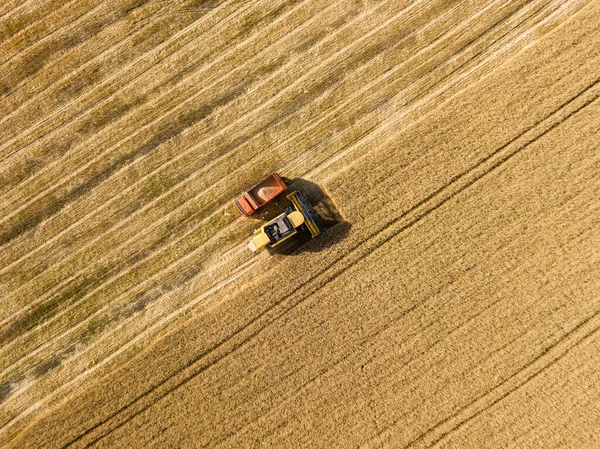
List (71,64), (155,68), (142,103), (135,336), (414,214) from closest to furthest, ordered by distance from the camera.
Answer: (414,214)
(135,336)
(142,103)
(155,68)
(71,64)

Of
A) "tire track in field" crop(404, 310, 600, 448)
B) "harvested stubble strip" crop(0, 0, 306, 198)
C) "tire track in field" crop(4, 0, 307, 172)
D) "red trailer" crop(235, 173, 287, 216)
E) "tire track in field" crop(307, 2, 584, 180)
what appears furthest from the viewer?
"tire track in field" crop(4, 0, 307, 172)

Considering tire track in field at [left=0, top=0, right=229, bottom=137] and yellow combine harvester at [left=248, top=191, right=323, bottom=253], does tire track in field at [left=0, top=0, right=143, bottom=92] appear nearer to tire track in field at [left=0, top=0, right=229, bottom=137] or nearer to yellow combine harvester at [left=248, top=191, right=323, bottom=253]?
tire track in field at [left=0, top=0, right=229, bottom=137]

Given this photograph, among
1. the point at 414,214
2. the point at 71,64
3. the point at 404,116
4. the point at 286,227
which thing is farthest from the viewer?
the point at 71,64

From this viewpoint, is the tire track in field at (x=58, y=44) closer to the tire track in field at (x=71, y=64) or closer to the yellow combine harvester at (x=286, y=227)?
the tire track in field at (x=71, y=64)

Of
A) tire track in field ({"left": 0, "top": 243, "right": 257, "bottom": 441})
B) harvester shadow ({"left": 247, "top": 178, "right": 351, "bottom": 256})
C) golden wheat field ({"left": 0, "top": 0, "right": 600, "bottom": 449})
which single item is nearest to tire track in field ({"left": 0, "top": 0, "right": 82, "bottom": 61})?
golden wheat field ({"left": 0, "top": 0, "right": 600, "bottom": 449})

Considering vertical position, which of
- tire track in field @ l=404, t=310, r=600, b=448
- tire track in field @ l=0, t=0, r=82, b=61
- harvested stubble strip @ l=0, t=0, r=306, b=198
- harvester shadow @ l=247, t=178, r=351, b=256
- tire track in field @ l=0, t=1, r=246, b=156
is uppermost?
tire track in field @ l=0, t=0, r=82, b=61

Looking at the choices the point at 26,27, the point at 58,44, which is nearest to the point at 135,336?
the point at 58,44

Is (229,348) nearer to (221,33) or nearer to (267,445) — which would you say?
(267,445)

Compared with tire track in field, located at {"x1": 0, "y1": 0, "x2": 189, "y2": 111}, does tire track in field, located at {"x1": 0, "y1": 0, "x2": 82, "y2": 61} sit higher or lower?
higher

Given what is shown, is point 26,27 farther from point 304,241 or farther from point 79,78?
point 304,241
